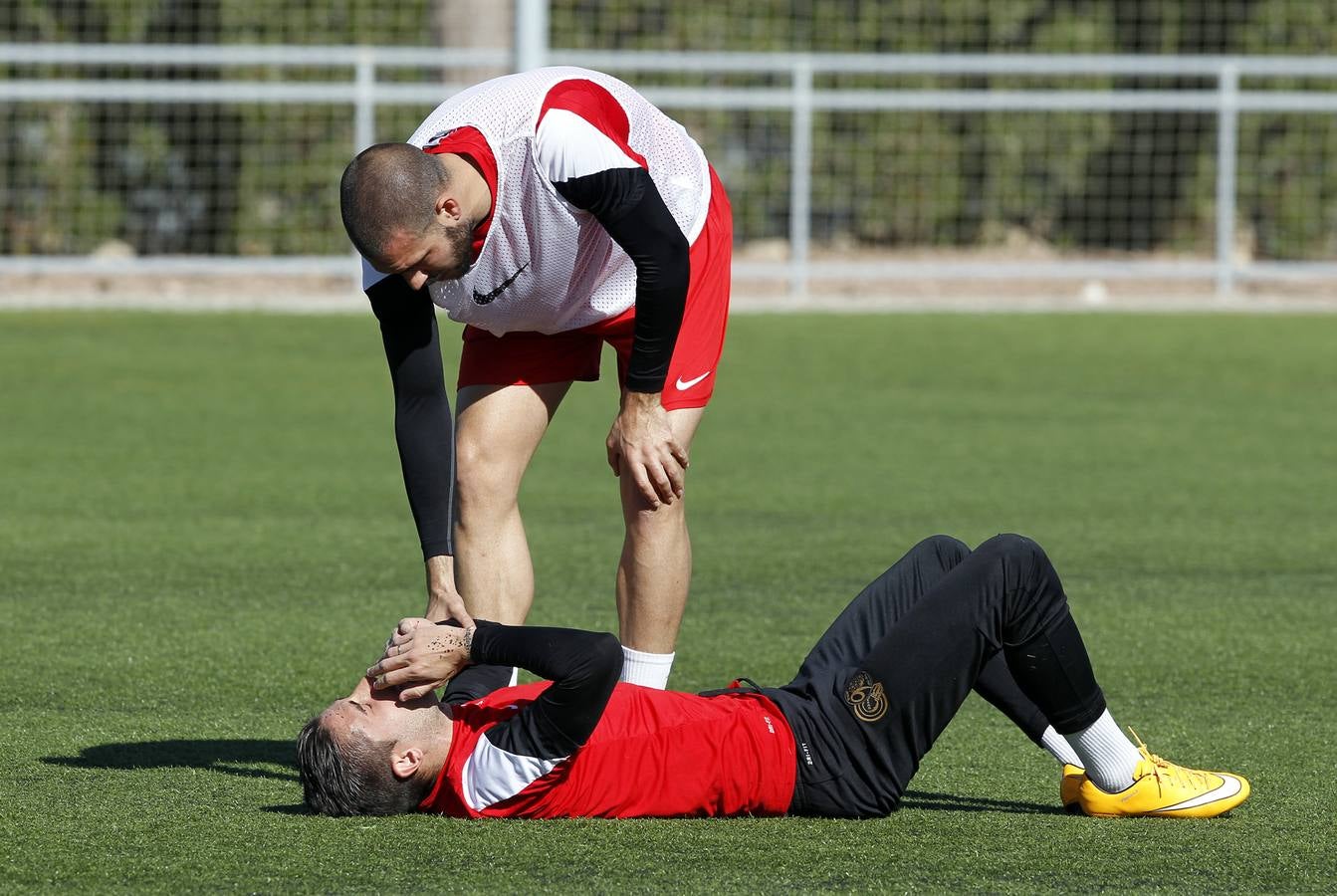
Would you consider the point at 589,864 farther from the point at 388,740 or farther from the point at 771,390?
the point at 771,390

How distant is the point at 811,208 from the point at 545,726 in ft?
50.2

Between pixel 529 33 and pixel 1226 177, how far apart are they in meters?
6.37

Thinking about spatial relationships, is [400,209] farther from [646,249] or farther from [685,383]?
[685,383]

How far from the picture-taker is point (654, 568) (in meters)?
4.82

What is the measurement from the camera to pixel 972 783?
4547mm

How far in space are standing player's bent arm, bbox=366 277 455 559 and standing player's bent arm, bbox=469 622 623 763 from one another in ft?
1.61

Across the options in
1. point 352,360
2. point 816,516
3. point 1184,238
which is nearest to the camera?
point 816,516

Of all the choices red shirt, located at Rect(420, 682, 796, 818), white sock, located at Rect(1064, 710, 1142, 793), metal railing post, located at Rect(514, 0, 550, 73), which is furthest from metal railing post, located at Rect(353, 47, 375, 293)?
white sock, located at Rect(1064, 710, 1142, 793)

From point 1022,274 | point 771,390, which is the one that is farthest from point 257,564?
point 1022,274

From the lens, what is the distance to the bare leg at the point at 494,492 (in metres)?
5.04

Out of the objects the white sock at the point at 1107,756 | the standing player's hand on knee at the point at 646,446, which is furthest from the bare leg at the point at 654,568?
the white sock at the point at 1107,756

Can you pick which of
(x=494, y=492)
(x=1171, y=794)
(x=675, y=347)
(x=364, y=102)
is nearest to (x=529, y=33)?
(x=364, y=102)

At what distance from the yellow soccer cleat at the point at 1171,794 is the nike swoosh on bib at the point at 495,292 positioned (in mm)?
1711

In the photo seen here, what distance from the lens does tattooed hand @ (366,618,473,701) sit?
13.2 feet
